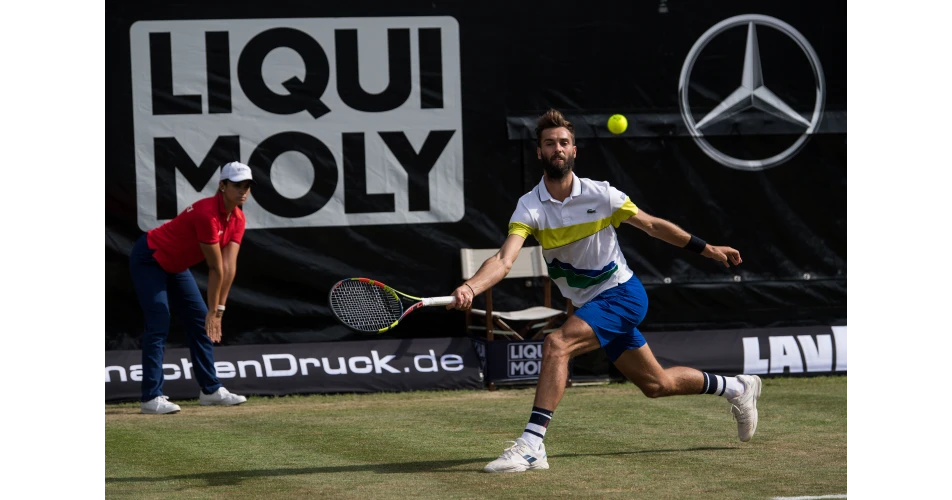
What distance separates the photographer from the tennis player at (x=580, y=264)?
520 cm

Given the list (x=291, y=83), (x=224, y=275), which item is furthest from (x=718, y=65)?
(x=224, y=275)

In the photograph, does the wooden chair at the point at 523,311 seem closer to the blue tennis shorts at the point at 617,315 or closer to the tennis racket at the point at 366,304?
the blue tennis shorts at the point at 617,315

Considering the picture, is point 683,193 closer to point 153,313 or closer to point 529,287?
point 529,287

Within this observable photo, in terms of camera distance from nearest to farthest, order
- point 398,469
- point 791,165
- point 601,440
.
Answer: point 398,469 < point 601,440 < point 791,165

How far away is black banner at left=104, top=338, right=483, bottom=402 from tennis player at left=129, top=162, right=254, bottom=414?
0.54 m

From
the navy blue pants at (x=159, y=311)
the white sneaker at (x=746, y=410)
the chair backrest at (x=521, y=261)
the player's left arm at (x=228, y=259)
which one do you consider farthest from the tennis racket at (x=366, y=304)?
the chair backrest at (x=521, y=261)

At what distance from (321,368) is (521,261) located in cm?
174

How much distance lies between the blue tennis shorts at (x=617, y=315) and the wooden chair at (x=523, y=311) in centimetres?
311

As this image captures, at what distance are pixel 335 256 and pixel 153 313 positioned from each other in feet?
5.71

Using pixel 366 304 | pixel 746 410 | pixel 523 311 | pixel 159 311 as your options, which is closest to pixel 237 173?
pixel 159 311

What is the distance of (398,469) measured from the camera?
5.32 m

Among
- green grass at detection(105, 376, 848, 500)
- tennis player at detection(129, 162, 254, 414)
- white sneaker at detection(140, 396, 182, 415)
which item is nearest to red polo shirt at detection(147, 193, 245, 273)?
tennis player at detection(129, 162, 254, 414)

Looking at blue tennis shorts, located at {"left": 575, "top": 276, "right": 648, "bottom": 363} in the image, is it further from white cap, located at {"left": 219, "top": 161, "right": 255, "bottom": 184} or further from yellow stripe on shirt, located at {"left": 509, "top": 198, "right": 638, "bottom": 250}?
white cap, located at {"left": 219, "top": 161, "right": 255, "bottom": 184}

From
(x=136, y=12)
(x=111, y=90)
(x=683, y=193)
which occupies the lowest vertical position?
(x=683, y=193)
